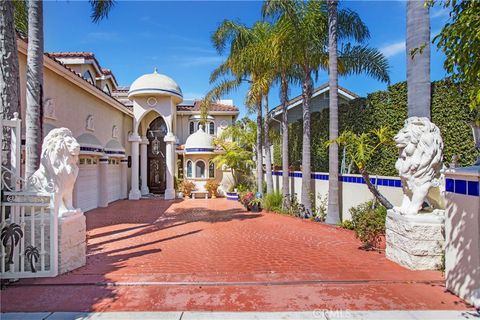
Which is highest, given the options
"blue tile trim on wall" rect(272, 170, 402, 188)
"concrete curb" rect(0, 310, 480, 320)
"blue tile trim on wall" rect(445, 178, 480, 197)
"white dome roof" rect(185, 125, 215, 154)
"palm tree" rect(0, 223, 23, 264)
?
"white dome roof" rect(185, 125, 215, 154)

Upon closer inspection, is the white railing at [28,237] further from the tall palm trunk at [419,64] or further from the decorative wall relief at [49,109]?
the tall palm trunk at [419,64]

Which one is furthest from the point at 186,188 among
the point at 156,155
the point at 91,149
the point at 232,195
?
the point at 91,149

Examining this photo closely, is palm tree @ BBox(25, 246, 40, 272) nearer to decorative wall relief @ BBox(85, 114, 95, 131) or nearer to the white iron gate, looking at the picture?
the white iron gate

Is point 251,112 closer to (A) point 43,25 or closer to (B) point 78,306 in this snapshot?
(A) point 43,25

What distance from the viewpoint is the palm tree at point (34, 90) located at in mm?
6434

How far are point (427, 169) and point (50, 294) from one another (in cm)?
659

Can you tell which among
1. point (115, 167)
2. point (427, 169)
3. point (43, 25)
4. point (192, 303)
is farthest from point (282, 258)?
point (115, 167)

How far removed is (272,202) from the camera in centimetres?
1389

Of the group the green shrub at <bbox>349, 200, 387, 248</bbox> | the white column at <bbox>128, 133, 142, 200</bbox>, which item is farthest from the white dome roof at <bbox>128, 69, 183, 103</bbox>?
the green shrub at <bbox>349, 200, 387, 248</bbox>

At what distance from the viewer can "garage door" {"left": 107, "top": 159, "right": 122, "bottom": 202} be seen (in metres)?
16.6

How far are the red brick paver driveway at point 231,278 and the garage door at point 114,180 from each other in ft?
26.1

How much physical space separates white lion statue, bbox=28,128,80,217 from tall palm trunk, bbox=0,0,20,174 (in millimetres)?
801

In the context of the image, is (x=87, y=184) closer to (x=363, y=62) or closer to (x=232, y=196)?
(x=232, y=196)

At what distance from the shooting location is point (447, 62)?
3.83 meters
